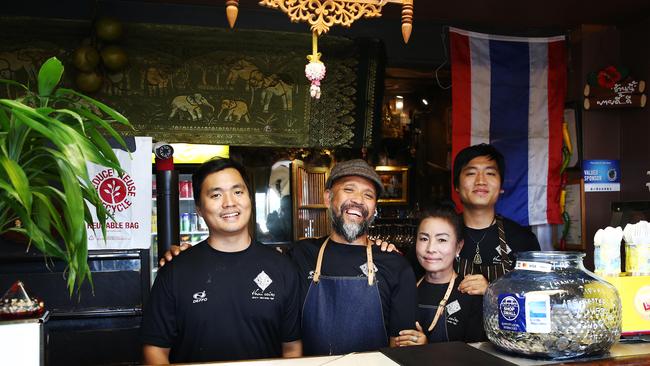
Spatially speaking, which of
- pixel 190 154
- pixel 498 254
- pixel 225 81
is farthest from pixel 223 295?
pixel 190 154

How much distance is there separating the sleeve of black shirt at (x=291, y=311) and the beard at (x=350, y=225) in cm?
30

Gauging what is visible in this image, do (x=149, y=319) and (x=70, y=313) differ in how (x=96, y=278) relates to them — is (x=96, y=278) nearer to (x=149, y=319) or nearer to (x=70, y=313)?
(x=70, y=313)

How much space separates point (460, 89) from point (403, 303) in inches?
96.1

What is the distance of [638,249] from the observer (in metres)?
1.88

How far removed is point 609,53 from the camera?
4.57 meters

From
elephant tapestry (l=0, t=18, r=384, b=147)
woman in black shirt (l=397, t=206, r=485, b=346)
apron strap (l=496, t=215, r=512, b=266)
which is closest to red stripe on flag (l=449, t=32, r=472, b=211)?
elephant tapestry (l=0, t=18, r=384, b=147)

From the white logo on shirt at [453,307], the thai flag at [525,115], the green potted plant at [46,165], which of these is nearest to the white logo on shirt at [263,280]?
the white logo on shirt at [453,307]

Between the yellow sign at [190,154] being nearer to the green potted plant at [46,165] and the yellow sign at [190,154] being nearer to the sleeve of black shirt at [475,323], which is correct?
the sleeve of black shirt at [475,323]

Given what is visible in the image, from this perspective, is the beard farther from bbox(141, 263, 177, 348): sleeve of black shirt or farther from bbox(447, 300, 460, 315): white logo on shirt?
bbox(141, 263, 177, 348): sleeve of black shirt

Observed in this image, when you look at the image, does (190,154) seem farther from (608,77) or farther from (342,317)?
(342,317)

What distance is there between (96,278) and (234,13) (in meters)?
2.25

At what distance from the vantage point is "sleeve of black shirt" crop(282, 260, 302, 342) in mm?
2459

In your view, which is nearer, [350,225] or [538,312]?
[538,312]

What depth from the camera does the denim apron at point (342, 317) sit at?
251 centimetres
